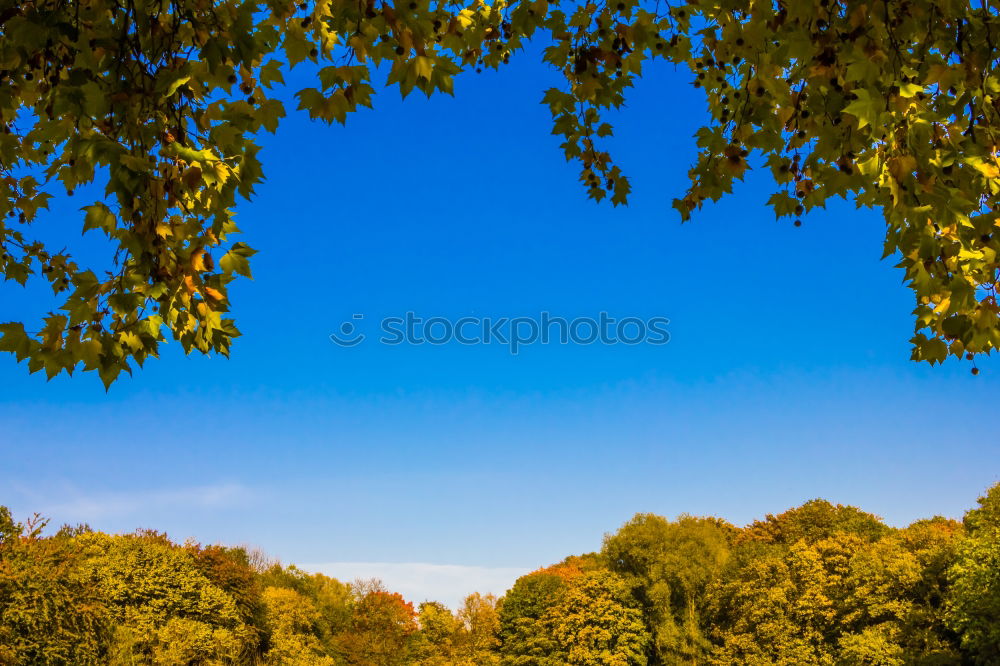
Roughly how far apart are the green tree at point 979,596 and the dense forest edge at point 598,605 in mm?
71

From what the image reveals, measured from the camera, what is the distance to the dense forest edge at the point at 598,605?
2848 cm

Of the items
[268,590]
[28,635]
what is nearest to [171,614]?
[268,590]

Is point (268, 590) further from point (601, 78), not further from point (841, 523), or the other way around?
point (601, 78)

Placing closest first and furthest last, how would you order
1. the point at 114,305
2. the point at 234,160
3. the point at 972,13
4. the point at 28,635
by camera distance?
1. the point at 114,305
2. the point at 234,160
3. the point at 972,13
4. the point at 28,635

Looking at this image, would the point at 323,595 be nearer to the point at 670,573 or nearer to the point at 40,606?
the point at 670,573

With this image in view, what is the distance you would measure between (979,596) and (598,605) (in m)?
24.0

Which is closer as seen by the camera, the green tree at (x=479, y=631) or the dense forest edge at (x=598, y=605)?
the dense forest edge at (x=598, y=605)

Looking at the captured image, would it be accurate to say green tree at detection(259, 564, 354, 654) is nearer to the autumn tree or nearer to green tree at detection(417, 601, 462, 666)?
the autumn tree

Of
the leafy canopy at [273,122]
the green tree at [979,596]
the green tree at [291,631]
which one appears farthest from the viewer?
the green tree at [291,631]

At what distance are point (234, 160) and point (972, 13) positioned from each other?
17.6 feet

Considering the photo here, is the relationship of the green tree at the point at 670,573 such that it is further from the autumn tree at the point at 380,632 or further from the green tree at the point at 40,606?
the green tree at the point at 40,606

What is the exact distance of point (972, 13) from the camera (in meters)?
5.68

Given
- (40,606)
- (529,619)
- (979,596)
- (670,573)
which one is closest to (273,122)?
(40,606)

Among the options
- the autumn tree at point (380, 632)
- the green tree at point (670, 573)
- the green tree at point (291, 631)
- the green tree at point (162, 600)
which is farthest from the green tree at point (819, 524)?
the green tree at point (162, 600)
